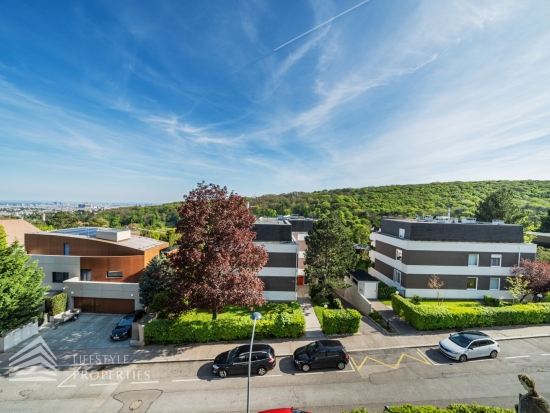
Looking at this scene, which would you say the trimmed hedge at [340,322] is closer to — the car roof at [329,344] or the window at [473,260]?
the car roof at [329,344]

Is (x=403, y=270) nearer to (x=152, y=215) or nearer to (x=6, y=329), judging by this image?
(x=6, y=329)

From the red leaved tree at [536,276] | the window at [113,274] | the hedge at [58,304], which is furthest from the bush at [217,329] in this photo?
the red leaved tree at [536,276]

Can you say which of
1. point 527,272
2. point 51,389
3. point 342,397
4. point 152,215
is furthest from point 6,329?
point 152,215

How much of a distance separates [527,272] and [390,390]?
21.1 metres

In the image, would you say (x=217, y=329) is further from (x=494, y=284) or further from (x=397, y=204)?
(x=397, y=204)

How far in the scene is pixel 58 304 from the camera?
22.8 meters

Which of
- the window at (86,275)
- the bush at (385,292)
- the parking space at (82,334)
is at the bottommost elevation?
the parking space at (82,334)

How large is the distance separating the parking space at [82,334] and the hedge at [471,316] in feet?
73.7

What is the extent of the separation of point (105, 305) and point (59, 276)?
21.7ft

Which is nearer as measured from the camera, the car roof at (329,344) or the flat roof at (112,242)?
the car roof at (329,344)

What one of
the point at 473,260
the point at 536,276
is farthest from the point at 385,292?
the point at 536,276

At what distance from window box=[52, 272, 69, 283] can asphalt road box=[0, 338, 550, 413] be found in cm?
1249

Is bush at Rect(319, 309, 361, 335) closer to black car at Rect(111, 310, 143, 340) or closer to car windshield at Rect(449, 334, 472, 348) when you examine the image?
car windshield at Rect(449, 334, 472, 348)

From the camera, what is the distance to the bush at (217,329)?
17.9 m
